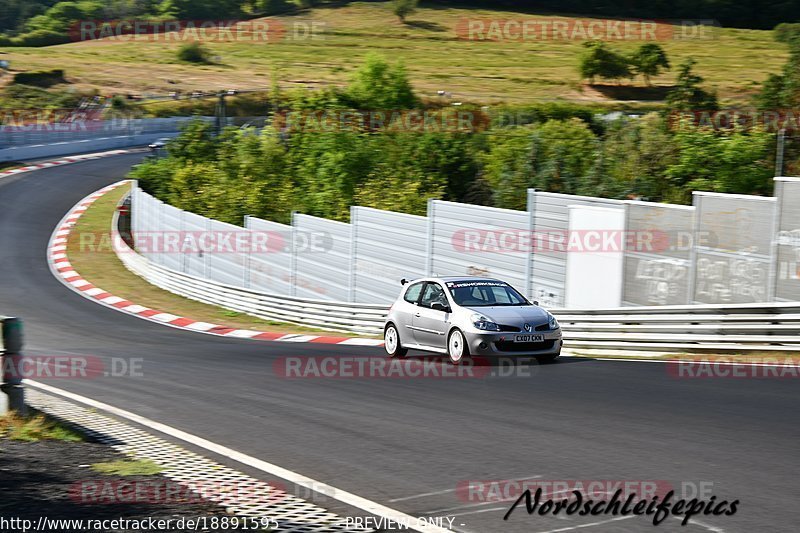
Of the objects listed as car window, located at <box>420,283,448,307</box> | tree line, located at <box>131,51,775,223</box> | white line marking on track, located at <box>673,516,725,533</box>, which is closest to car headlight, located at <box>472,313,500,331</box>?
car window, located at <box>420,283,448,307</box>

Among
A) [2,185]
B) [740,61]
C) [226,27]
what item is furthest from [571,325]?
[226,27]

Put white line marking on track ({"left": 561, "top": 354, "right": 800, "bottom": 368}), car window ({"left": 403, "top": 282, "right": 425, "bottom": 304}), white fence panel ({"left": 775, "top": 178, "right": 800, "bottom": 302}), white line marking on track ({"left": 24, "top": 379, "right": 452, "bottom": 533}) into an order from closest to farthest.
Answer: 1. white line marking on track ({"left": 24, "top": 379, "right": 452, "bottom": 533})
2. white line marking on track ({"left": 561, "top": 354, "right": 800, "bottom": 368})
3. white fence panel ({"left": 775, "top": 178, "right": 800, "bottom": 302})
4. car window ({"left": 403, "top": 282, "right": 425, "bottom": 304})

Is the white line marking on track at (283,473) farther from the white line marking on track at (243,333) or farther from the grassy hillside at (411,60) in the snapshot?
the grassy hillside at (411,60)

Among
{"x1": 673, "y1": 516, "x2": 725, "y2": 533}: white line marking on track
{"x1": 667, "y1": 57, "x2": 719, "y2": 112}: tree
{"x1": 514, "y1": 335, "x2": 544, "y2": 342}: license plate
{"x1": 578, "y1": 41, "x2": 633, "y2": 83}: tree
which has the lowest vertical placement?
{"x1": 514, "y1": 335, "x2": 544, "y2": 342}: license plate

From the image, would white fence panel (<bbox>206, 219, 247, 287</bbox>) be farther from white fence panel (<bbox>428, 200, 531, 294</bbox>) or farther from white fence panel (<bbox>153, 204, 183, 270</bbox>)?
white fence panel (<bbox>428, 200, 531, 294</bbox>)

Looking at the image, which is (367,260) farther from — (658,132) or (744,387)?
(658,132)

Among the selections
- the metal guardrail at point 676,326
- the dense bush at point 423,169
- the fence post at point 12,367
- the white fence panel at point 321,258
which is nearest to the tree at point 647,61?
the dense bush at point 423,169

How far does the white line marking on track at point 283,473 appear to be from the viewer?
21.5 ft

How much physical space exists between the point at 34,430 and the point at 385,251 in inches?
632

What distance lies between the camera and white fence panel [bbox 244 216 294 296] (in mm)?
28328

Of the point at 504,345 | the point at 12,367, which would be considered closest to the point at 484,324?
the point at 504,345

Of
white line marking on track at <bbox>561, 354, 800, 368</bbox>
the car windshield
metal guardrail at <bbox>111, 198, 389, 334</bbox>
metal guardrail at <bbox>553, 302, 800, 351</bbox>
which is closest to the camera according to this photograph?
white line marking on track at <bbox>561, 354, 800, 368</bbox>

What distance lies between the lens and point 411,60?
116000 millimetres

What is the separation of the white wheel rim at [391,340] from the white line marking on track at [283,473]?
6.42 meters
